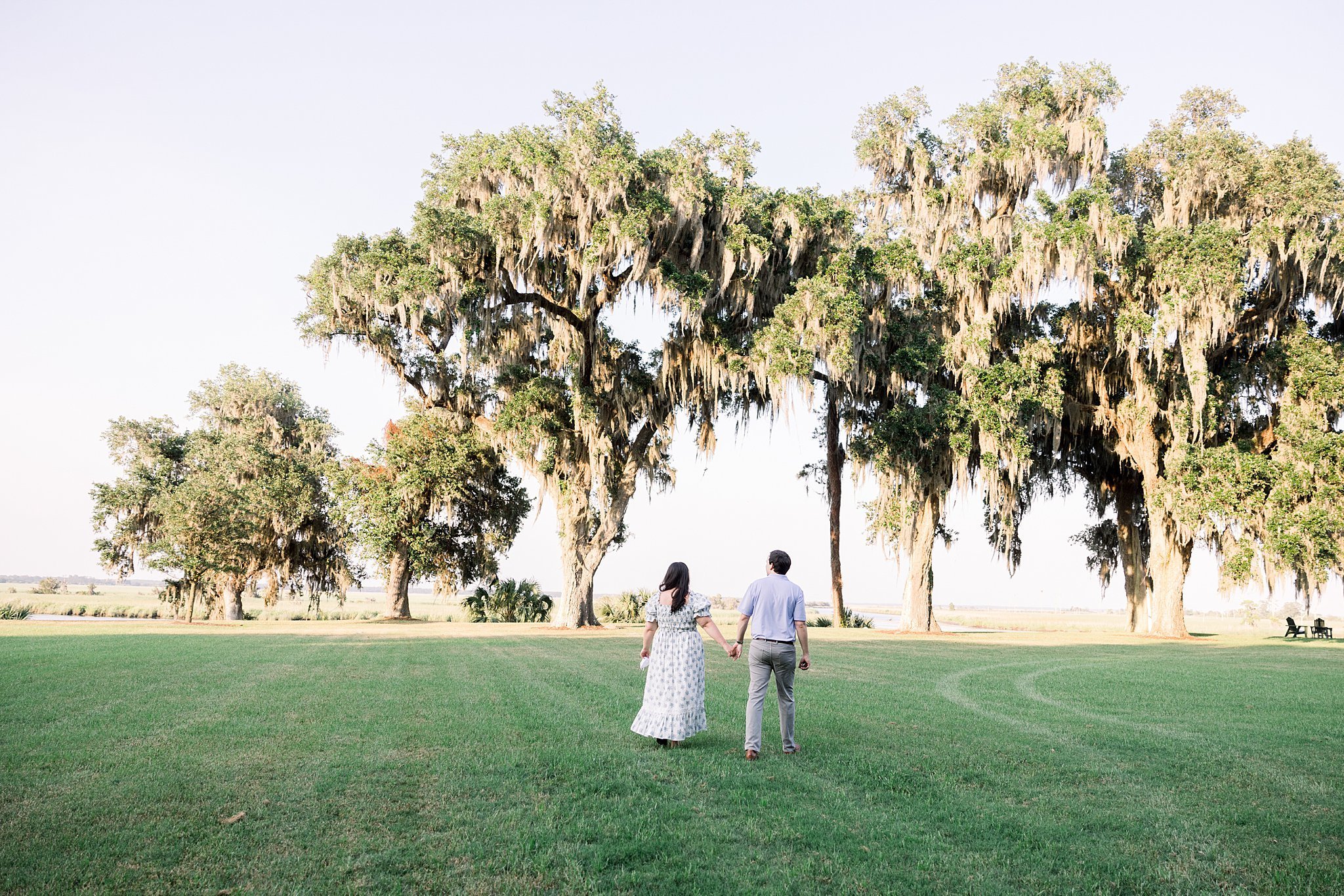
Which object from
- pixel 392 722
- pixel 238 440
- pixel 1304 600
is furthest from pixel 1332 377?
pixel 238 440

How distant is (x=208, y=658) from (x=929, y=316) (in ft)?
76.7

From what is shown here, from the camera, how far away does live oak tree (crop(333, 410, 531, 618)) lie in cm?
2870

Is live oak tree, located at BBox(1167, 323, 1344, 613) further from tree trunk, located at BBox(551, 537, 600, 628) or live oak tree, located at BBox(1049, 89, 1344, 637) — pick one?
tree trunk, located at BBox(551, 537, 600, 628)

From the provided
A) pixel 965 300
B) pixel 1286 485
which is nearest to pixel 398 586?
pixel 965 300

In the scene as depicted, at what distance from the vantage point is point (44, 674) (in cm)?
1054

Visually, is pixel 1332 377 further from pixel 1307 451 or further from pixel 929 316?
pixel 929 316

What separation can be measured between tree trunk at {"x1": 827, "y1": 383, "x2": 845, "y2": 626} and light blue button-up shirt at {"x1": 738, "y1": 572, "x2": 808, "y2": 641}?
80.0 feet

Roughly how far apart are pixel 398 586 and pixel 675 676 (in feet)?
96.6

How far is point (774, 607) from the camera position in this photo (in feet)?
22.7

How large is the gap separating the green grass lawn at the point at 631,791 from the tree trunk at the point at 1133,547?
21.9 m

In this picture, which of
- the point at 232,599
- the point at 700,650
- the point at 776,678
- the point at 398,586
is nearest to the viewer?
the point at 776,678

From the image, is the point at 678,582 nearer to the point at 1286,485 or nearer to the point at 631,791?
the point at 631,791

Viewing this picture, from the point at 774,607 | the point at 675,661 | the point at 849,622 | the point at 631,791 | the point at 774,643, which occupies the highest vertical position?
the point at 774,607

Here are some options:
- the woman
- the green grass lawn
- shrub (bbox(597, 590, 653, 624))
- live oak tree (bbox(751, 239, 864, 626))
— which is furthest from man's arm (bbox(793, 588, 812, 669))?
shrub (bbox(597, 590, 653, 624))
